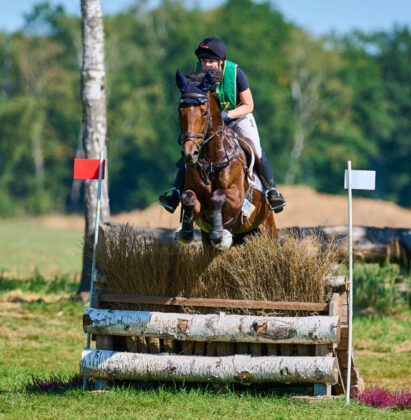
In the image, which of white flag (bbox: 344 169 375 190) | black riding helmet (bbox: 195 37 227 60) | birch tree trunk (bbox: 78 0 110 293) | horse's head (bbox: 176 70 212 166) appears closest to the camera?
horse's head (bbox: 176 70 212 166)

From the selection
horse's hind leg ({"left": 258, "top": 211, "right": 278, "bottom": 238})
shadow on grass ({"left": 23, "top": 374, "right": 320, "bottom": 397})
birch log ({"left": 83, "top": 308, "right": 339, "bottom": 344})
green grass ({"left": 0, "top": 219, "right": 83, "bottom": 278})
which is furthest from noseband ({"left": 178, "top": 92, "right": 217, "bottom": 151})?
green grass ({"left": 0, "top": 219, "right": 83, "bottom": 278})

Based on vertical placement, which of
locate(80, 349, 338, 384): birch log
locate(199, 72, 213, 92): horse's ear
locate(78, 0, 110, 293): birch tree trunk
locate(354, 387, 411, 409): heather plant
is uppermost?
locate(78, 0, 110, 293): birch tree trunk

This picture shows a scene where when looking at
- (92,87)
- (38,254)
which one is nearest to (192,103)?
(92,87)

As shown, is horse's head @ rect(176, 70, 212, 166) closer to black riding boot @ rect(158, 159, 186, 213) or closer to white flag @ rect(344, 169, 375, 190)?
black riding boot @ rect(158, 159, 186, 213)

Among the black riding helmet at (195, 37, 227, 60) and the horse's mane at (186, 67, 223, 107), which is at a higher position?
the black riding helmet at (195, 37, 227, 60)

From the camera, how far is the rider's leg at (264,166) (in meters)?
8.07

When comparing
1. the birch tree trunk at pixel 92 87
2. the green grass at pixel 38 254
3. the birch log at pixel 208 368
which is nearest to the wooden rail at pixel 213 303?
the birch log at pixel 208 368

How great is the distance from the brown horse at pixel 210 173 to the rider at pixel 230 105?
A: 0.31 m

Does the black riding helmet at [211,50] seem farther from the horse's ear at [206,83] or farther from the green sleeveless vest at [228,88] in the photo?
the horse's ear at [206,83]

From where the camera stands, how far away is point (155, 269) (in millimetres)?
7246

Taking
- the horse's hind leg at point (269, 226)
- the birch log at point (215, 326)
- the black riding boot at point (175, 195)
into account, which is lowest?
the birch log at point (215, 326)

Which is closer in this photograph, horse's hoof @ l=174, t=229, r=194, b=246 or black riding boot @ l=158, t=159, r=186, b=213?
horse's hoof @ l=174, t=229, r=194, b=246

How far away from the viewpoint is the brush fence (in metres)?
6.64

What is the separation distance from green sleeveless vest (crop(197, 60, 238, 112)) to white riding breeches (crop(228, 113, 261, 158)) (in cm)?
28
